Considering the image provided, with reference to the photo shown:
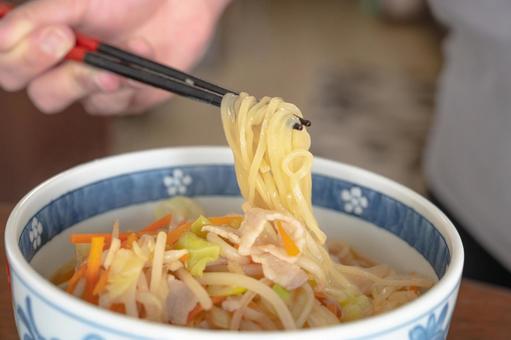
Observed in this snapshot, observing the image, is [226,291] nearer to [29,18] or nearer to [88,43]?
[88,43]

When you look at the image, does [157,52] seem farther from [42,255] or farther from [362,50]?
[362,50]

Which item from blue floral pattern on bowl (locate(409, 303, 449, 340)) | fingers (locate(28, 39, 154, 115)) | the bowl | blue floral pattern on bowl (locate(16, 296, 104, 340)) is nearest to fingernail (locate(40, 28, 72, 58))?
fingers (locate(28, 39, 154, 115))

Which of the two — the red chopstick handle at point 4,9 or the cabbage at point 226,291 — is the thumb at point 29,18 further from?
the cabbage at point 226,291

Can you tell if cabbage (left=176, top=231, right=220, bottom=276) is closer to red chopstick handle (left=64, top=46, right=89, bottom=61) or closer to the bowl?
the bowl

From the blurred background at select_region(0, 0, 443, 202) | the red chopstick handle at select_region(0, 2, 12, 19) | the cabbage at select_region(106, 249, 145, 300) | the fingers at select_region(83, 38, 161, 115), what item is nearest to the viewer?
the cabbage at select_region(106, 249, 145, 300)

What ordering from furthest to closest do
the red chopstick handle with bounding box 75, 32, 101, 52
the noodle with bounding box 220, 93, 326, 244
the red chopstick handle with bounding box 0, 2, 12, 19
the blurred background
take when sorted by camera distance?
the blurred background < the red chopstick handle with bounding box 0, 2, 12, 19 < the red chopstick handle with bounding box 75, 32, 101, 52 < the noodle with bounding box 220, 93, 326, 244

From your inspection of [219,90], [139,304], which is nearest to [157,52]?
[219,90]

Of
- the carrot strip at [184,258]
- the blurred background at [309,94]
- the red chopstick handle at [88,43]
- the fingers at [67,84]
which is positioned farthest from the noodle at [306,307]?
the blurred background at [309,94]

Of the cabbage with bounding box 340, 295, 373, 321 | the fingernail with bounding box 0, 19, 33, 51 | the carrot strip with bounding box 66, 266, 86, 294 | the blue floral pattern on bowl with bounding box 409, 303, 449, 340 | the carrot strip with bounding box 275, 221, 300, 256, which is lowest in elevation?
the cabbage with bounding box 340, 295, 373, 321
